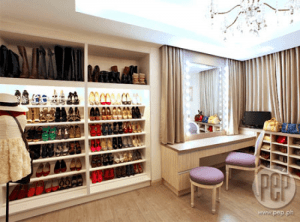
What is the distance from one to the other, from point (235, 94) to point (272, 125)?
91 cm

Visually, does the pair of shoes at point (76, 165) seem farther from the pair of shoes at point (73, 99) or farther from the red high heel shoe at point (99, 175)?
the pair of shoes at point (73, 99)

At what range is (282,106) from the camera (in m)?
2.84

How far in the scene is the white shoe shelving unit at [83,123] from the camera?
183 centimetres

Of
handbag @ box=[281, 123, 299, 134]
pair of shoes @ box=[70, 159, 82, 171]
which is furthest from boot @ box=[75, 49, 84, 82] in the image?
handbag @ box=[281, 123, 299, 134]

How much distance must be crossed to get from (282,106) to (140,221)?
324 cm

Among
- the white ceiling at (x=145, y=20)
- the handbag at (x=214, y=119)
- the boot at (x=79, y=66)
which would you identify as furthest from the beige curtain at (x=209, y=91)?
the boot at (x=79, y=66)

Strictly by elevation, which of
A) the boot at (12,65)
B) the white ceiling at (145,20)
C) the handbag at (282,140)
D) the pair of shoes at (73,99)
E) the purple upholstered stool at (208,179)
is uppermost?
the white ceiling at (145,20)

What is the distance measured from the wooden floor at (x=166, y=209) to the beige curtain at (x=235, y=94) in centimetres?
135

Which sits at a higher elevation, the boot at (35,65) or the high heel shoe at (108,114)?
the boot at (35,65)

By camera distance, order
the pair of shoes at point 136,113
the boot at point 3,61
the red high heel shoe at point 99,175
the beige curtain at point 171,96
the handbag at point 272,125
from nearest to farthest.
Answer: the boot at point 3,61 < the red high heel shoe at point 99,175 < the beige curtain at point 171,96 < the pair of shoes at point 136,113 < the handbag at point 272,125

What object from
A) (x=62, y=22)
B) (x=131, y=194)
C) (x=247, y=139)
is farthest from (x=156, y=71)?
(x=247, y=139)

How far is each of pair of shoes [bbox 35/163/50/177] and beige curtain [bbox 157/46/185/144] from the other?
176 centimetres

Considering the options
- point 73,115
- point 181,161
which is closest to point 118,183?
point 181,161

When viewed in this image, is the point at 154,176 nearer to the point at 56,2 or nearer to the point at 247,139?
the point at 247,139
